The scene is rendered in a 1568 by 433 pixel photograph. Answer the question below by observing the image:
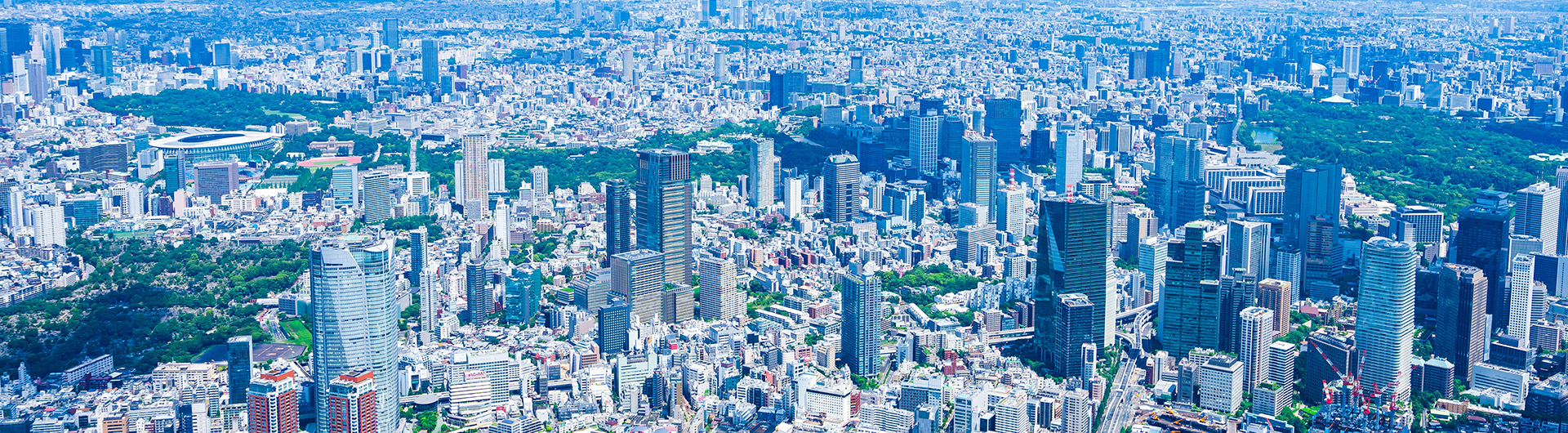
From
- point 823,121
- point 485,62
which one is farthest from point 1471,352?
point 485,62

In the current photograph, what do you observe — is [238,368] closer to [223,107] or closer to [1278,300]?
[1278,300]

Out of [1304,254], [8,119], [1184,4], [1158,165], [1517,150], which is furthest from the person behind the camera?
[1184,4]

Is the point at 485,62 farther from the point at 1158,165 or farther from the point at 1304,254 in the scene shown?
the point at 1304,254

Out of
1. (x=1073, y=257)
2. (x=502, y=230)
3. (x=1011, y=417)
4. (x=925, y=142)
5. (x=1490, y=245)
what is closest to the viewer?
(x=1011, y=417)

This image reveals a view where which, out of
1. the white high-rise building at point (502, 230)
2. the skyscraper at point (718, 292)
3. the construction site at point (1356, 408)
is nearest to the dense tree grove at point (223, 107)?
the white high-rise building at point (502, 230)

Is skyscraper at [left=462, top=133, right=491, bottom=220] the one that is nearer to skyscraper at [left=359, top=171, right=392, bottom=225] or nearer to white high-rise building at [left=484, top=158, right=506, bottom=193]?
white high-rise building at [left=484, top=158, right=506, bottom=193]

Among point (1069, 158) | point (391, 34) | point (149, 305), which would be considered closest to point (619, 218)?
point (149, 305)
